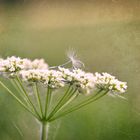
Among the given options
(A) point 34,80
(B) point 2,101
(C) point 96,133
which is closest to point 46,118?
(A) point 34,80

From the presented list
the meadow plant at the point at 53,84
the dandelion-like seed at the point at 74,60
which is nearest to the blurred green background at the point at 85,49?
the dandelion-like seed at the point at 74,60

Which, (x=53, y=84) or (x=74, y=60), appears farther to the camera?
(x=74, y=60)

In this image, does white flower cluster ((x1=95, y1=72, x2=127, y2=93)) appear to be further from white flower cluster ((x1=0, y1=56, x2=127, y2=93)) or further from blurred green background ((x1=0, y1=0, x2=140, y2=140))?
blurred green background ((x1=0, y1=0, x2=140, y2=140))

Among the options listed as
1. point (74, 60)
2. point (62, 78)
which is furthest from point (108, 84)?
point (74, 60)

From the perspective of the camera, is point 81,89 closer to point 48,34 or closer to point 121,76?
point 121,76

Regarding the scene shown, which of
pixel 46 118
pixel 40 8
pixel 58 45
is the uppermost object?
pixel 40 8

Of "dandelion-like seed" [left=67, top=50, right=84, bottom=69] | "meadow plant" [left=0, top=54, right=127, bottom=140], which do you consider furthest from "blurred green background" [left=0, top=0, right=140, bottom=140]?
"meadow plant" [left=0, top=54, right=127, bottom=140]

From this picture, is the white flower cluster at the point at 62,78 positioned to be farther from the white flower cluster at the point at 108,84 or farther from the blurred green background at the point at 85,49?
the blurred green background at the point at 85,49

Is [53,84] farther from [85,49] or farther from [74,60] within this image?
[85,49]

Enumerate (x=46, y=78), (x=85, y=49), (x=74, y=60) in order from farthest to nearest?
1. (x=85, y=49)
2. (x=74, y=60)
3. (x=46, y=78)
